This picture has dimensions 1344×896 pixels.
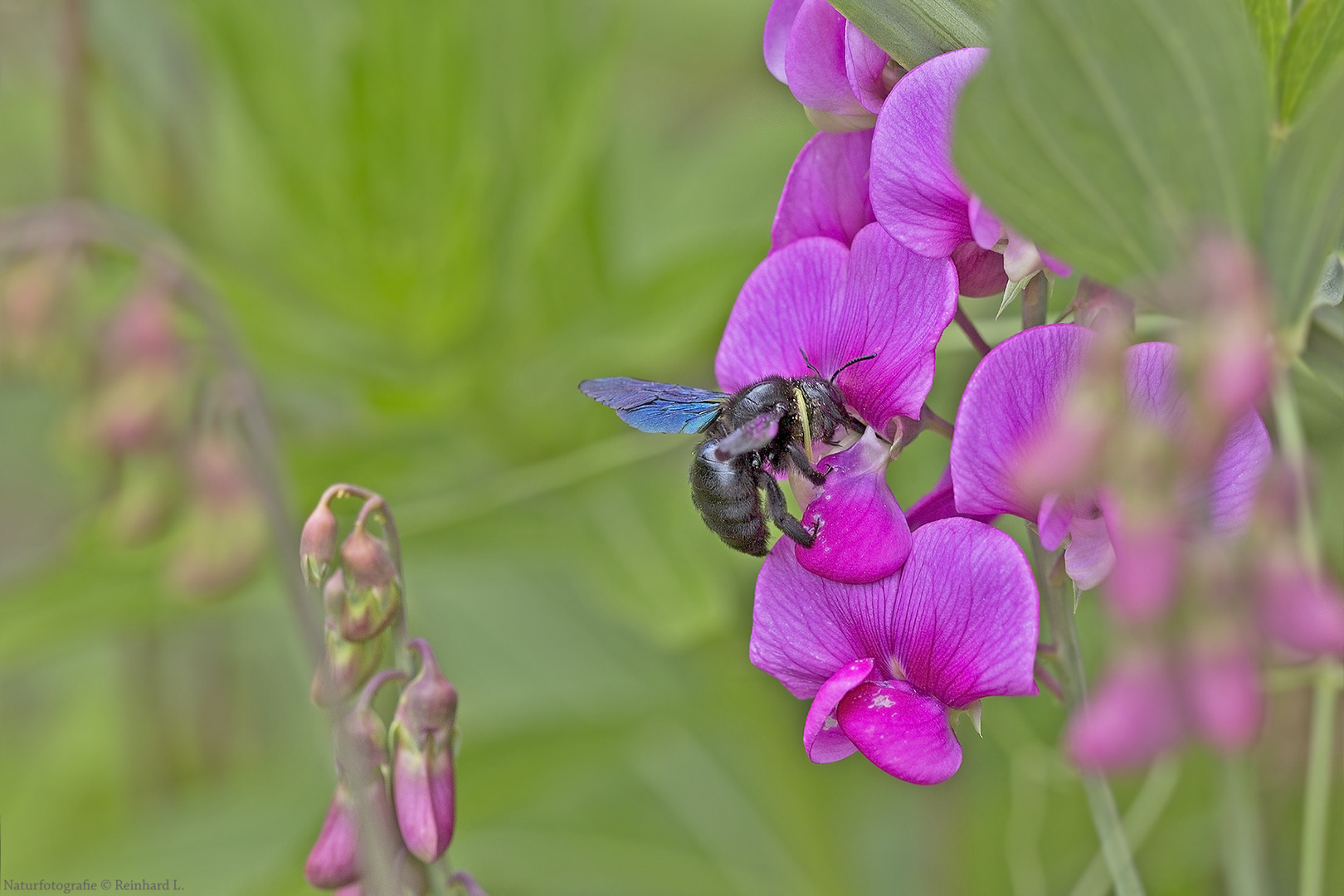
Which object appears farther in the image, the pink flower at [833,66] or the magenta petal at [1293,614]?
the pink flower at [833,66]

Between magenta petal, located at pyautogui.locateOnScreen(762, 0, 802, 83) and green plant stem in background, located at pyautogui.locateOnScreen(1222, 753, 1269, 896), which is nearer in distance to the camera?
green plant stem in background, located at pyautogui.locateOnScreen(1222, 753, 1269, 896)

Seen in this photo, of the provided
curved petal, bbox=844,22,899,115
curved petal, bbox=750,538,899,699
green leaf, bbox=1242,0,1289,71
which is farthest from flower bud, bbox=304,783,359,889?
green leaf, bbox=1242,0,1289,71

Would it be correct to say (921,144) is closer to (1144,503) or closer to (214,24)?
(1144,503)

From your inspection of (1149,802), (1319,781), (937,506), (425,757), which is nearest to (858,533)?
(937,506)

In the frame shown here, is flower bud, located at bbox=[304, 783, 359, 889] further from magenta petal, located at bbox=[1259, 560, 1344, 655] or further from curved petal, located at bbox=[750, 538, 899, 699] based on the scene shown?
magenta petal, located at bbox=[1259, 560, 1344, 655]

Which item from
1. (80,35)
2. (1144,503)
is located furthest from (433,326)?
(1144,503)

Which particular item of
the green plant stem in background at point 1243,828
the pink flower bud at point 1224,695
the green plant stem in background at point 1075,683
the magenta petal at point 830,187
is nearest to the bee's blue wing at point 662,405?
the magenta petal at point 830,187

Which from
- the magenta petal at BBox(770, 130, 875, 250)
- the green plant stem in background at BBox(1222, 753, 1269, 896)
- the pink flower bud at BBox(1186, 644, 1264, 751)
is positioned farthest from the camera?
the magenta petal at BBox(770, 130, 875, 250)

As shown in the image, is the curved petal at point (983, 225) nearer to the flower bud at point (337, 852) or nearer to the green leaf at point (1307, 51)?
the green leaf at point (1307, 51)
